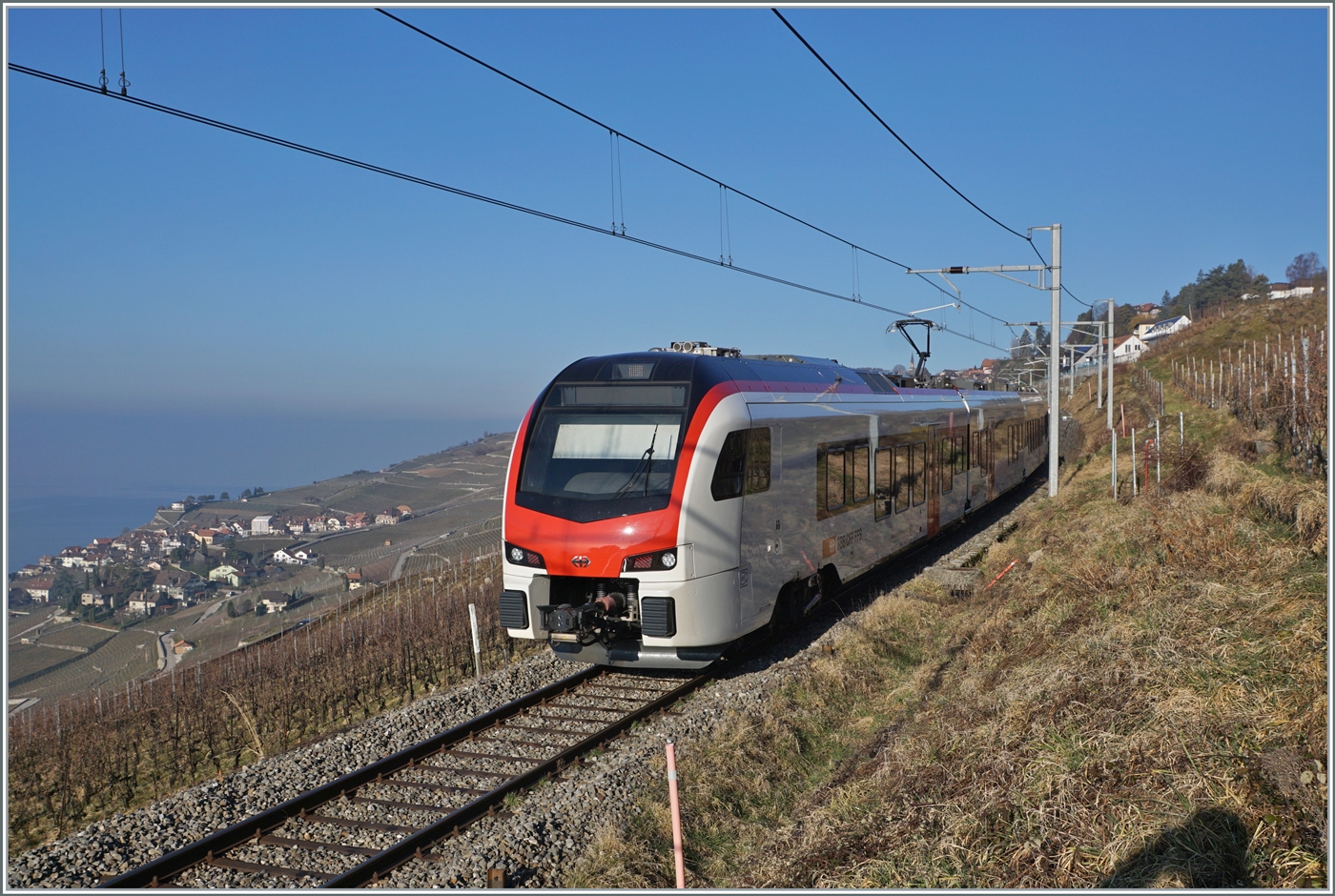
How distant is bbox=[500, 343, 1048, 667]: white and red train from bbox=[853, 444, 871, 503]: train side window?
3.83 feet

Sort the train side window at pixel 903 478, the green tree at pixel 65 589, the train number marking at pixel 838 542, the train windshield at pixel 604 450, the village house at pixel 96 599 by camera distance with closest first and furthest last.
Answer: the train windshield at pixel 604 450, the train number marking at pixel 838 542, the train side window at pixel 903 478, the village house at pixel 96 599, the green tree at pixel 65 589

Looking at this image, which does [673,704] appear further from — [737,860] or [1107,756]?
[1107,756]

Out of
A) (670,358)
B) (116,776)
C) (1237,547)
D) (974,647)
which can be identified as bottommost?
(116,776)

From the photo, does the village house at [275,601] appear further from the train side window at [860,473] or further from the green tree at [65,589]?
the train side window at [860,473]

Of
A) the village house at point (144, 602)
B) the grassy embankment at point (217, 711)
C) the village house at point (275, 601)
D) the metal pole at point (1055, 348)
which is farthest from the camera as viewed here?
the village house at point (144, 602)

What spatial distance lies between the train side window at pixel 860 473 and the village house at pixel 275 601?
16721mm

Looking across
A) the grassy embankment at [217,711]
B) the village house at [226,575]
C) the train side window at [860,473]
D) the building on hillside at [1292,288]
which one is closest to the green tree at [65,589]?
the village house at [226,575]

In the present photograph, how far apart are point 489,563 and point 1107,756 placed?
17159 mm

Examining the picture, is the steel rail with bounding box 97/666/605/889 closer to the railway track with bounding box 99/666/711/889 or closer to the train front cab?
the railway track with bounding box 99/666/711/889

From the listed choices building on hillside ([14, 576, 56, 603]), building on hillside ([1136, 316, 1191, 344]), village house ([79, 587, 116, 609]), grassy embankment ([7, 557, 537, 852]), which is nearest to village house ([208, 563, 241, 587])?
village house ([79, 587, 116, 609])

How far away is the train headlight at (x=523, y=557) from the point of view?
9156 mm

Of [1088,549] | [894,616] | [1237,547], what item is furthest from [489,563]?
[1237,547]

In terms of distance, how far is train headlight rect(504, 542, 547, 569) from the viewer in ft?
30.0

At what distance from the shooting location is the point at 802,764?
7863 millimetres
